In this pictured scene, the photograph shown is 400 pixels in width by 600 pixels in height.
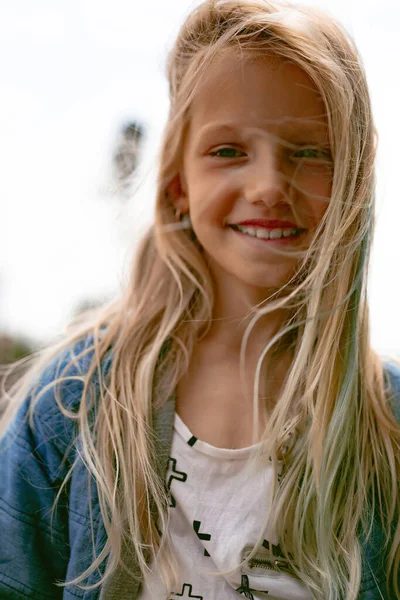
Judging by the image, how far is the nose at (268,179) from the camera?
2.40 ft

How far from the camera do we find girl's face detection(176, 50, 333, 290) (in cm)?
73

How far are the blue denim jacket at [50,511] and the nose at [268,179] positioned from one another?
0.29 meters

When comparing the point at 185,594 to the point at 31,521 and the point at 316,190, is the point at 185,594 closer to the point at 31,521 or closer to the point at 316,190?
the point at 31,521

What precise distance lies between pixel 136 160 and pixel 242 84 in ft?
0.72

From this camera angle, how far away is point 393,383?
2.91 feet

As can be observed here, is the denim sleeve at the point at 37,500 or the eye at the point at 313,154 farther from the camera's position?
the denim sleeve at the point at 37,500

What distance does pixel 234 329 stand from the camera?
0.88 meters

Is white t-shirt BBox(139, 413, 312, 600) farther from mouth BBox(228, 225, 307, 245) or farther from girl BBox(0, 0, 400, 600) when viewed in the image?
mouth BBox(228, 225, 307, 245)

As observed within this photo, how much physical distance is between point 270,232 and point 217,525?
35 cm

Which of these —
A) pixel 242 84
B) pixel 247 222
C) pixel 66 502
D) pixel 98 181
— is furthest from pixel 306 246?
pixel 66 502

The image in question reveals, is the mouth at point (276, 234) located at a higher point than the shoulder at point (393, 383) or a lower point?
higher

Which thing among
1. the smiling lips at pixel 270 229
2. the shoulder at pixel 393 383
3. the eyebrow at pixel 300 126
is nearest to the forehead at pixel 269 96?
the eyebrow at pixel 300 126

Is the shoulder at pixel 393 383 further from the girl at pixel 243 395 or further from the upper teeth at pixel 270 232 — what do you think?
the upper teeth at pixel 270 232

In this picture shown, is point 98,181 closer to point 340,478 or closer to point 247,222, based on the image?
point 247,222
